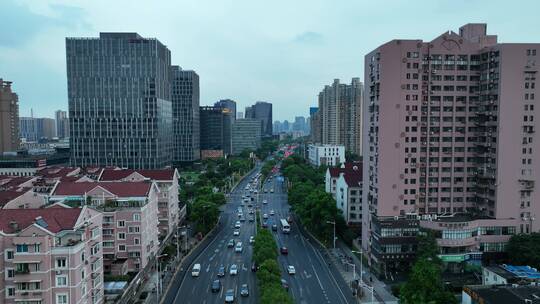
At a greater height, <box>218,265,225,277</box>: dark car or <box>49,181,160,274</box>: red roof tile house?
<box>49,181,160,274</box>: red roof tile house

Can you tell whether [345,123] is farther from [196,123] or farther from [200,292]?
[200,292]

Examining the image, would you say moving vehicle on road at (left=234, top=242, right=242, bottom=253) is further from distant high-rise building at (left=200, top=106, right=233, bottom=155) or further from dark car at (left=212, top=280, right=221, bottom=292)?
distant high-rise building at (left=200, top=106, right=233, bottom=155)

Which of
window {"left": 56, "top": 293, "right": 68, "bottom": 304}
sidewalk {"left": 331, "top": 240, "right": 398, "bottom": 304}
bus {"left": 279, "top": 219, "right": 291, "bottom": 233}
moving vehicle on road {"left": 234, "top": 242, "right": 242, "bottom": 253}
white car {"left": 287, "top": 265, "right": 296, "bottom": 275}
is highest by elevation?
window {"left": 56, "top": 293, "right": 68, "bottom": 304}

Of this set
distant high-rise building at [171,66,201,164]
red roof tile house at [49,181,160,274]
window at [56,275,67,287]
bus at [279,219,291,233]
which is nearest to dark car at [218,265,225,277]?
red roof tile house at [49,181,160,274]

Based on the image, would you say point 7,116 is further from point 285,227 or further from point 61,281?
point 61,281

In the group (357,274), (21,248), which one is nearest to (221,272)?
(357,274)

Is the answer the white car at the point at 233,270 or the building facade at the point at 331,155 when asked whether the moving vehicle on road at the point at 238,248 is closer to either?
the white car at the point at 233,270

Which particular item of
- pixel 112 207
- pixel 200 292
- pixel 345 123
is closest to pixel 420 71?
pixel 200 292
